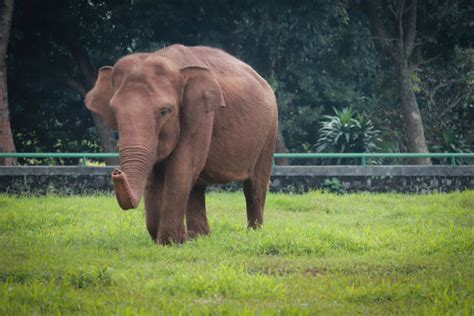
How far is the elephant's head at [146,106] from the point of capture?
955 cm

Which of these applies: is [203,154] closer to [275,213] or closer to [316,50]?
[275,213]

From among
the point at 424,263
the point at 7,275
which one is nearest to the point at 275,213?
the point at 424,263

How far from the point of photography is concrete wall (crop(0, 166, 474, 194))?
18.3 meters

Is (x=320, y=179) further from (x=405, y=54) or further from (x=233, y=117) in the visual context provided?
(x=233, y=117)

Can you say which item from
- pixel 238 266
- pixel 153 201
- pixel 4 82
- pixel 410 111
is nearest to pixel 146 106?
pixel 153 201

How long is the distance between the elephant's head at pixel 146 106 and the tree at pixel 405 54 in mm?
14246

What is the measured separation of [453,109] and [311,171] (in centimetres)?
1177

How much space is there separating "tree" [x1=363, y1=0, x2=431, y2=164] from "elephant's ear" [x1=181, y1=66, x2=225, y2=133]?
14.1m

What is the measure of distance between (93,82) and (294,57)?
19.6 ft

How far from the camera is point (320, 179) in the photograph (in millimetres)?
18953

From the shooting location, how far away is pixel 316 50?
28.3m

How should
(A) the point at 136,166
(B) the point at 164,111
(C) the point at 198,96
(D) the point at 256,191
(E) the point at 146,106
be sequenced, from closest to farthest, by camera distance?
1. (A) the point at 136,166
2. (E) the point at 146,106
3. (B) the point at 164,111
4. (C) the point at 198,96
5. (D) the point at 256,191

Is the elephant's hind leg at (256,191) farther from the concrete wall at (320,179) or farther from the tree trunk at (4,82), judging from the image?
the tree trunk at (4,82)

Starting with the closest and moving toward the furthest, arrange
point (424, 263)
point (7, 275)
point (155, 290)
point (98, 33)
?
point (155, 290) → point (7, 275) → point (424, 263) → point (98, 33)
